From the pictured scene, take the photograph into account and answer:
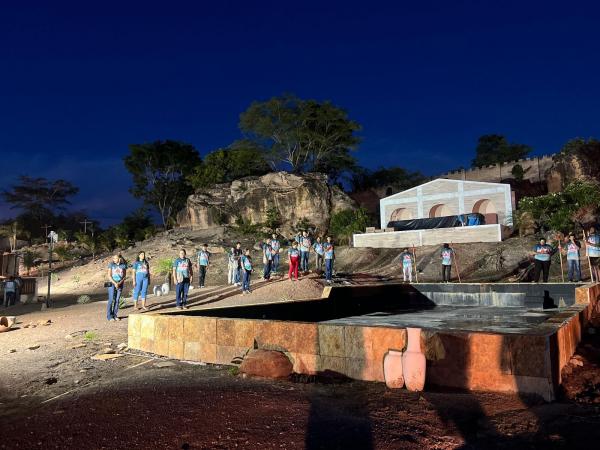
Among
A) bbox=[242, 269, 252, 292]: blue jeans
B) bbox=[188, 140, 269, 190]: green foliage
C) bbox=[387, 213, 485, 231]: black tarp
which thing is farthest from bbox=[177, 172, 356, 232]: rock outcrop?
bbox=[242, 269, 252, 292]: blue jeans

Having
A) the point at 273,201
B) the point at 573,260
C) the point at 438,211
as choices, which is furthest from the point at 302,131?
the point at 573,260

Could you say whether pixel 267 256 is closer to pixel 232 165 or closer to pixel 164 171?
pixel 232 165

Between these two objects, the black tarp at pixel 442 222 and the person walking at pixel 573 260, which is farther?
the black tarp at pixel 442 222

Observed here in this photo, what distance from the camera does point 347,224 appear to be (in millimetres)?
34875

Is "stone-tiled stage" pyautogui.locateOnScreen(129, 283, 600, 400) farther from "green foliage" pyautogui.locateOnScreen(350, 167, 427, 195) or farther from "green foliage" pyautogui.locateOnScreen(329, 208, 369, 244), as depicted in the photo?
"green foliage" pyautogui.locateOnScreen(350, 167, 427, 195)

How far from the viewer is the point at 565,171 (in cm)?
3588

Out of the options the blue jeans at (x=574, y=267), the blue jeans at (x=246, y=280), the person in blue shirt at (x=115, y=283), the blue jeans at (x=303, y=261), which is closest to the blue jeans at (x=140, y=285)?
the person in blue shirt at (x=115, y=283)

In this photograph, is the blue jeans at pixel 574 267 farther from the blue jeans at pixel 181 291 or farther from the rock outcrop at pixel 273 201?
the rock outcrop at pixel 273 201

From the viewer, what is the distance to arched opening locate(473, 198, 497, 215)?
31555mm

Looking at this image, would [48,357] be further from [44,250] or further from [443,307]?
[44,250]

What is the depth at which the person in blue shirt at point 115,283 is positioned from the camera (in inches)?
456

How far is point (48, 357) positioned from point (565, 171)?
37.8 meters

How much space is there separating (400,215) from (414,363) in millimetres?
30614

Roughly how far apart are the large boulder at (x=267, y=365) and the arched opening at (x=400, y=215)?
2966 cm
